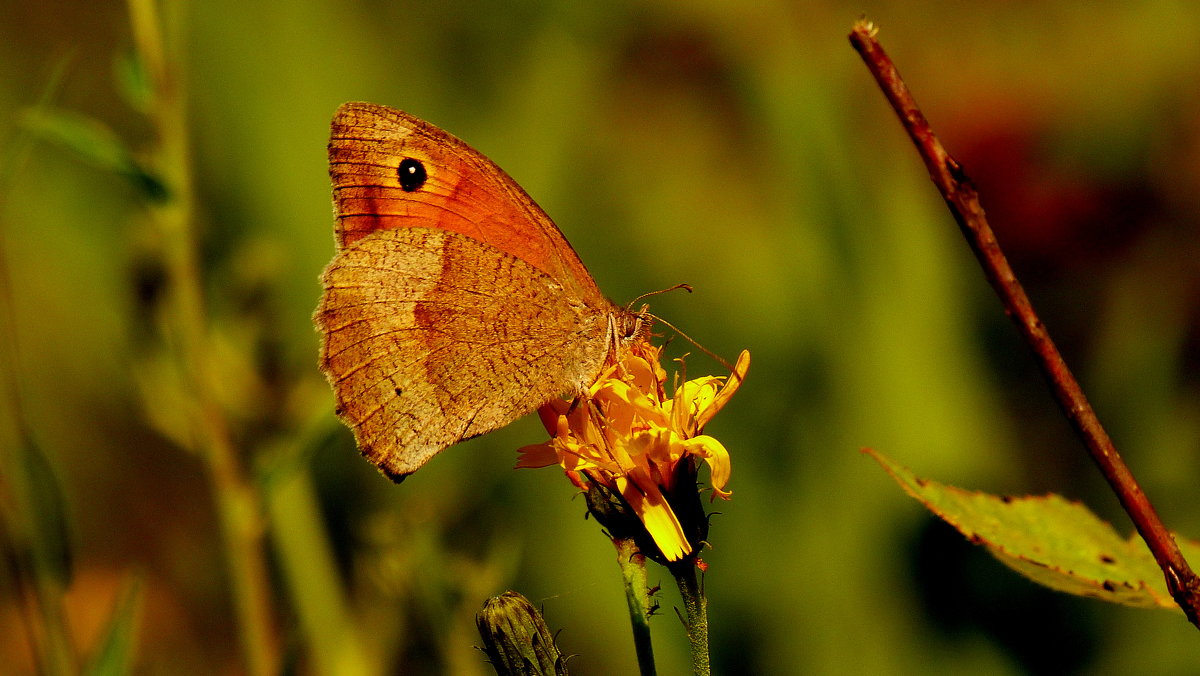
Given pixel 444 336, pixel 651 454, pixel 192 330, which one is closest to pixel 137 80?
pixel 192 330

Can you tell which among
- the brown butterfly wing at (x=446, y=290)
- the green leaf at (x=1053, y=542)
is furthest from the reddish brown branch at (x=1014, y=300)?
the brown butterfly wing at (x=446, y=290)

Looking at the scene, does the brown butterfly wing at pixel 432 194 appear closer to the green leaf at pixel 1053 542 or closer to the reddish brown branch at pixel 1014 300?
the green leaf at pixel 1053 542

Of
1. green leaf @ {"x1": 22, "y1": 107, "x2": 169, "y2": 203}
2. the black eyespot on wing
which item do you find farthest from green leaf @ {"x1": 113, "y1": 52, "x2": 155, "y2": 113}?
the black eyespot on wing

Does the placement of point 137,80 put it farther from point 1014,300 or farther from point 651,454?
point 1014,300

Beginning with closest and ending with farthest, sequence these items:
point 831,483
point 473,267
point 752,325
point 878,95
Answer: point 473,267 < point 831,483 < point 752,325 < point 878,95

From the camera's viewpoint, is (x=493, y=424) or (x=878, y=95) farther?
(x=878, y=95)

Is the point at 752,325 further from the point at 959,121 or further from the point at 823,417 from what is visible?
the point at 959,121

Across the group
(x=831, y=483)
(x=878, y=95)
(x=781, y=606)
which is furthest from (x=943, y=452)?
(x=878, y=95)
